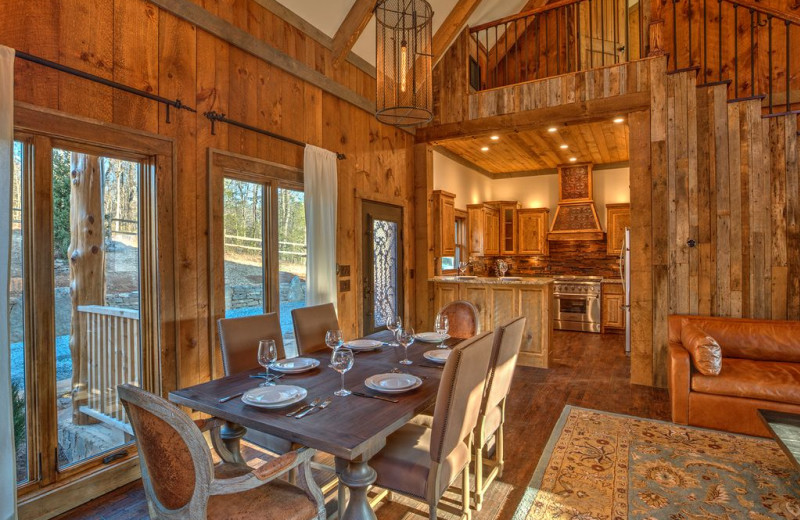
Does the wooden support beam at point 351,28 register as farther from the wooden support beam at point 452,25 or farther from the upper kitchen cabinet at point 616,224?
the upper kitchen cabinet at point 616,224

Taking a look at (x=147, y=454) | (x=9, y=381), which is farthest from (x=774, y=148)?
(x=9, y=381)

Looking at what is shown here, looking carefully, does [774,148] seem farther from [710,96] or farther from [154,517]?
[154,517]

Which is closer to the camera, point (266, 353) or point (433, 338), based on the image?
point (266, 353)

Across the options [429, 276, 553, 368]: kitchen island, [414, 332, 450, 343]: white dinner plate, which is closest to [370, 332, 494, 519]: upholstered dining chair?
[414, 332, 450, 343]: white dinner plate

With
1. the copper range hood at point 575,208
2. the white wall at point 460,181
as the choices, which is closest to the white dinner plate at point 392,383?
the white wall at point 460,181

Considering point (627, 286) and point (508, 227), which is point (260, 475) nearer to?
point (627, 286)

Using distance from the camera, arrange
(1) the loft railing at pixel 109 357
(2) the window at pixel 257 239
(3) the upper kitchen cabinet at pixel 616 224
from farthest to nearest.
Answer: (3) the upper kitchen cabinet at pixel 616 224
(2) the window at pixel 257 239
(1) the loft railing at pixel 109 357

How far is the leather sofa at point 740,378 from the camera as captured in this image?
305 centimetres

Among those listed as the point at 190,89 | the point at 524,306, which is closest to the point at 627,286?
the point at 524,306

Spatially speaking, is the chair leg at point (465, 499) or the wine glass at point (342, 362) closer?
the wine glass at point (342, 362)

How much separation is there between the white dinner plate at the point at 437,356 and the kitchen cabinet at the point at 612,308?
17.9ft

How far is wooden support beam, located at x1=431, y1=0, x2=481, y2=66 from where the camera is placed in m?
4.94

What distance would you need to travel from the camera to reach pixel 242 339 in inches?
101

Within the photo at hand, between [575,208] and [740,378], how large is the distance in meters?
5.06
